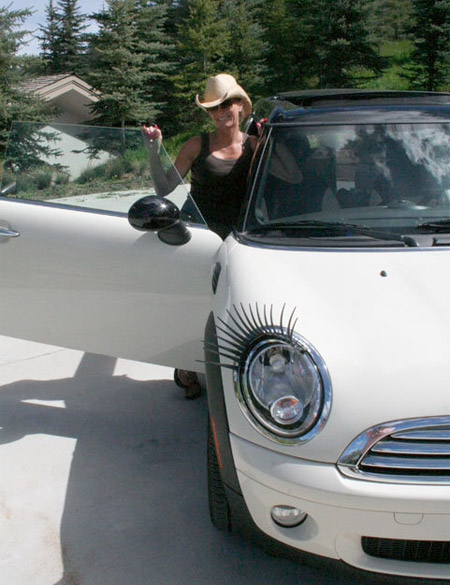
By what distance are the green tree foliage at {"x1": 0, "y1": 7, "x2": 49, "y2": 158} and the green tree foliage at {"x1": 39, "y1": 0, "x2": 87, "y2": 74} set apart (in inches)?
1198

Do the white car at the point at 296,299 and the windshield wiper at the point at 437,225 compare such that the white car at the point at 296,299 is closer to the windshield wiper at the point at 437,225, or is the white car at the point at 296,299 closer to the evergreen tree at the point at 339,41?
the windshield wiper at the point at 437,225

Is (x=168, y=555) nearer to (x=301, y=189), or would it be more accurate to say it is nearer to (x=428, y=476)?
(x=428, y=476)

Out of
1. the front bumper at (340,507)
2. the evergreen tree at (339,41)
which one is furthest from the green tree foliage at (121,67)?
the front bumper at (340,507)

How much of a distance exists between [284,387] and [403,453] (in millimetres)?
390

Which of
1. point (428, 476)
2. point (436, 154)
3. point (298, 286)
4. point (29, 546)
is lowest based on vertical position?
point (29, 546)

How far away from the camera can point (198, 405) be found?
12.4ft

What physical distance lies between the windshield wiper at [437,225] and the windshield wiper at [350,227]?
15cm

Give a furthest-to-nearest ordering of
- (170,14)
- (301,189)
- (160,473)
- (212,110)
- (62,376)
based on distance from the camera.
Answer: (170,14) < (62,376) < (212,110) < (160,473) < (301,189)

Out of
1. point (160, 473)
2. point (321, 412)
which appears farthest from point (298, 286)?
point (160, 473)

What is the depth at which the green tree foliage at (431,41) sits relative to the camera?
29.8m

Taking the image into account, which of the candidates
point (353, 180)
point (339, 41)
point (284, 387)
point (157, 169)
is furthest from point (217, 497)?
point (339, 41)

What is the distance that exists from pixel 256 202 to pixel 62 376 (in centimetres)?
216

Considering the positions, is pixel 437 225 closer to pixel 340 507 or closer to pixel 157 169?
pixel 340 507

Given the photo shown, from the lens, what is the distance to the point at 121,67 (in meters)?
28.1
